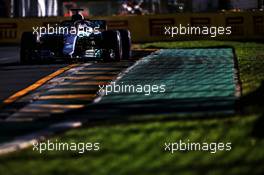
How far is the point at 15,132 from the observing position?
8.36 metres

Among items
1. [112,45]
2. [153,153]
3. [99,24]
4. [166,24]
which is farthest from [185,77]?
[166,24]

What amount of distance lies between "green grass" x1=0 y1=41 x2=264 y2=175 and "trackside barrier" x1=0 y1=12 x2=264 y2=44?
837 inches

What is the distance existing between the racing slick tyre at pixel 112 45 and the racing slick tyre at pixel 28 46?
179cm

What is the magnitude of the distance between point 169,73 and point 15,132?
21.1 ft

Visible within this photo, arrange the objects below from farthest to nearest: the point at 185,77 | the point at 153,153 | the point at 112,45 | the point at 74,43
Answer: the point at 112,45, the point at 74,43, the point at 185,77, the point at 153,153

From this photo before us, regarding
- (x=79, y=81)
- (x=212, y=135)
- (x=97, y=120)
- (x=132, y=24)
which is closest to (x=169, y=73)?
(x=79, y=81)

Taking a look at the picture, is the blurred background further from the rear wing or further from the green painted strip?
the rear wing

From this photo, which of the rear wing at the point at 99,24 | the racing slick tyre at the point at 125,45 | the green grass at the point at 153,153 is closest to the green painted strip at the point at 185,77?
the racing slick tyre at the point at 125,45

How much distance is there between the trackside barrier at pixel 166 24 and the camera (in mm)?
29172

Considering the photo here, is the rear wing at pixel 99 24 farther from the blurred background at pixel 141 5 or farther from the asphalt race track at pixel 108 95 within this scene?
the blurred background at pixel 141 5

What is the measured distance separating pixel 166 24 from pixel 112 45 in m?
12.2

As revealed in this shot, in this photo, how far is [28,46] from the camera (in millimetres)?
17500

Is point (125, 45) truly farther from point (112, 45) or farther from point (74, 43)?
point (74, 43)

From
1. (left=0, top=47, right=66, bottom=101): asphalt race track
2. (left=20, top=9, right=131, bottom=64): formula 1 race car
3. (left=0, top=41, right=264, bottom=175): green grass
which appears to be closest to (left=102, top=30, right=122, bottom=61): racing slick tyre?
(left=20, top=9, right=131, bottom=64): formula 1 race car
